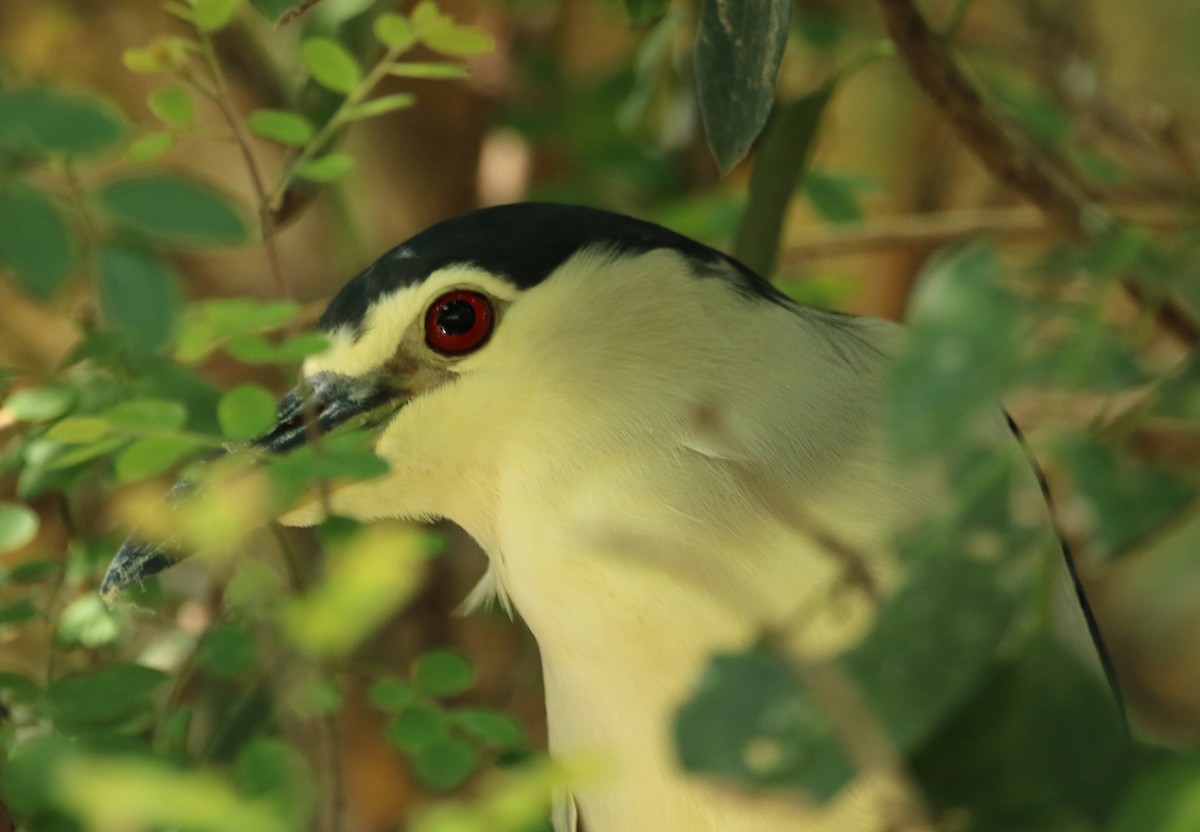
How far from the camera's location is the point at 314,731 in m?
1.58

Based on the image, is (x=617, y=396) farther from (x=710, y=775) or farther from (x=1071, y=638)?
(x=710, y=775)

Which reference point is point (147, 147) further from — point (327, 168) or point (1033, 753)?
point (1033, 753)

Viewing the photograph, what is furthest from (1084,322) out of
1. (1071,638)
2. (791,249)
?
(791,249)

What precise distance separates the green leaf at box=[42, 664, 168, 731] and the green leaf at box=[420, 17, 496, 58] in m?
0.51

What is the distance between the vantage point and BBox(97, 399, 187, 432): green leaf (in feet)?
3.02

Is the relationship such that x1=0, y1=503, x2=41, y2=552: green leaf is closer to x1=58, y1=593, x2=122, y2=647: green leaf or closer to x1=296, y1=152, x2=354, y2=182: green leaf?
x1=58, y1=593, x2=122, y2=647: green leaf

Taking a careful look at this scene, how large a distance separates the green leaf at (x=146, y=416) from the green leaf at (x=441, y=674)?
0.29 meters

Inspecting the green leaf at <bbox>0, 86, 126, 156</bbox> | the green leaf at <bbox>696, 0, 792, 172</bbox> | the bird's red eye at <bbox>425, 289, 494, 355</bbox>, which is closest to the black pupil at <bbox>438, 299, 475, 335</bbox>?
the bird's red eye at <bbox>425, 289, 494, 355</bbox>

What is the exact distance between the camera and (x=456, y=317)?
1130mm

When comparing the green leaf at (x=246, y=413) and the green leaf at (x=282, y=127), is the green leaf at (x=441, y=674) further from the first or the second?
the green leaf at (x=282, y=127)

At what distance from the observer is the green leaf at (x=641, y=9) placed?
1129 mm

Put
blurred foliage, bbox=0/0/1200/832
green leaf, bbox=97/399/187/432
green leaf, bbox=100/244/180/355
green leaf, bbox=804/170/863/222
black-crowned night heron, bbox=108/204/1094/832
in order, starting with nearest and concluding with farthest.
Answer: blurred foliage, bbox=0/0/1200/832 → green leaf, bbox=100/244/180/355 → green leaf, bbox=97/399/187/432 → black-crowned night heron, bbox=108/204/1094/832 → green leaf, bbox=804/170/863/222

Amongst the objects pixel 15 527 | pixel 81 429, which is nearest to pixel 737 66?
pixel 81 429

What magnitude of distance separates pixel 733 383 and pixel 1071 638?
354 mm
